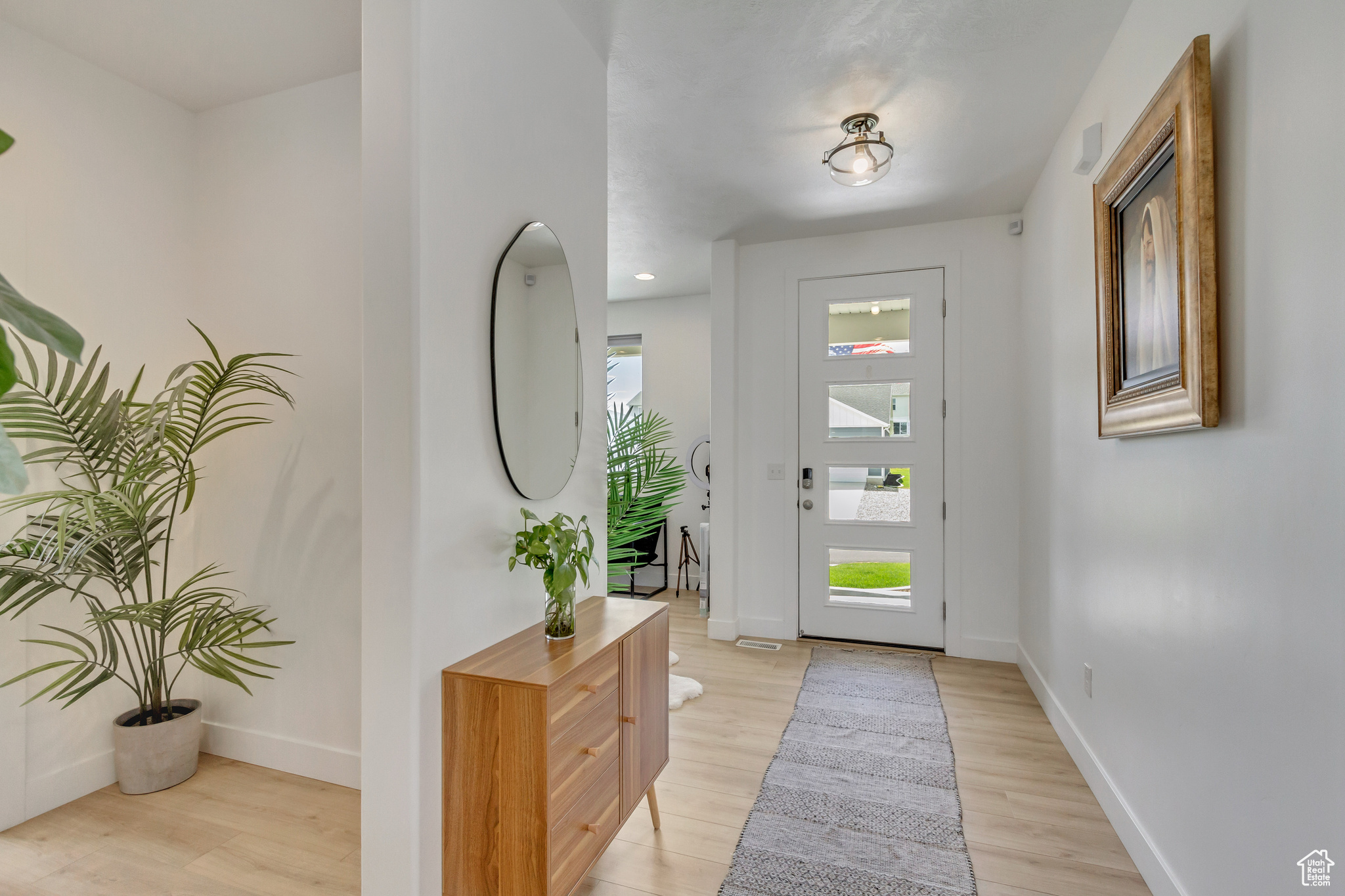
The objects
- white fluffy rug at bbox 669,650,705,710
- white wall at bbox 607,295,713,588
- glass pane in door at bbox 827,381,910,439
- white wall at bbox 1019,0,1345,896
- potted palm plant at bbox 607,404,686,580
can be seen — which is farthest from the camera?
white wall at bbox 607,295,713,588

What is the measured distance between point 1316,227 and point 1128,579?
117 centimetres

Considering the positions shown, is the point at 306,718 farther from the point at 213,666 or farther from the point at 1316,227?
the point at 1316,227

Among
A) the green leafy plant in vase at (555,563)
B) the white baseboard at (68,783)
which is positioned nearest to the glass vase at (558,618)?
the green leafy plant in vase at (555,563)

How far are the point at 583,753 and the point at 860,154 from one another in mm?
2388

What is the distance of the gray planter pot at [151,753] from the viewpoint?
2.23 metres

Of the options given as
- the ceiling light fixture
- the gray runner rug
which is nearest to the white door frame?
the gray runner rug

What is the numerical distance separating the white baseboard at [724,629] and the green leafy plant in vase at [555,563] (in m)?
2.53

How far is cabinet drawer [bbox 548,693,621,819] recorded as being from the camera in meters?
1.40

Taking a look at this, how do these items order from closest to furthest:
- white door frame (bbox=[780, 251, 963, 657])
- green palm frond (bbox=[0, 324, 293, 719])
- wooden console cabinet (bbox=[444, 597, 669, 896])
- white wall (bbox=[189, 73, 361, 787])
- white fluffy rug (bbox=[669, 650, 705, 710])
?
wooden console cabinet (bbox=[444, 597, 669, 896]) → green palm frond (bbox=[0, 324, 293, 719]) → white wall (bbox=[189, 73, 361, 787]) → white fluffy rug (bbox=[669, 650, 705, 710]) → white door frame (bbox=[780, 251, 963, 657])

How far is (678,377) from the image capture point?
18.5 ft

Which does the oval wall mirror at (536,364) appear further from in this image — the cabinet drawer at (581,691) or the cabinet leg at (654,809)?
the cabinet leg at (654,809)

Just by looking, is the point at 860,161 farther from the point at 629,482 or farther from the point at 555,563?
the point at 555,563

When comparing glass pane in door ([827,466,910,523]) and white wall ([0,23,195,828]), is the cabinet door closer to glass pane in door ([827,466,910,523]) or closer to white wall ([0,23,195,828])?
white wall ([0,23,195,828])

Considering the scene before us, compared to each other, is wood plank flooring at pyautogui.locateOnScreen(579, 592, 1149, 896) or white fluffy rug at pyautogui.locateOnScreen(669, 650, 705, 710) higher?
white fluffy rug at pyautogui.locateOnScreen(669, 650, 705, 710)
